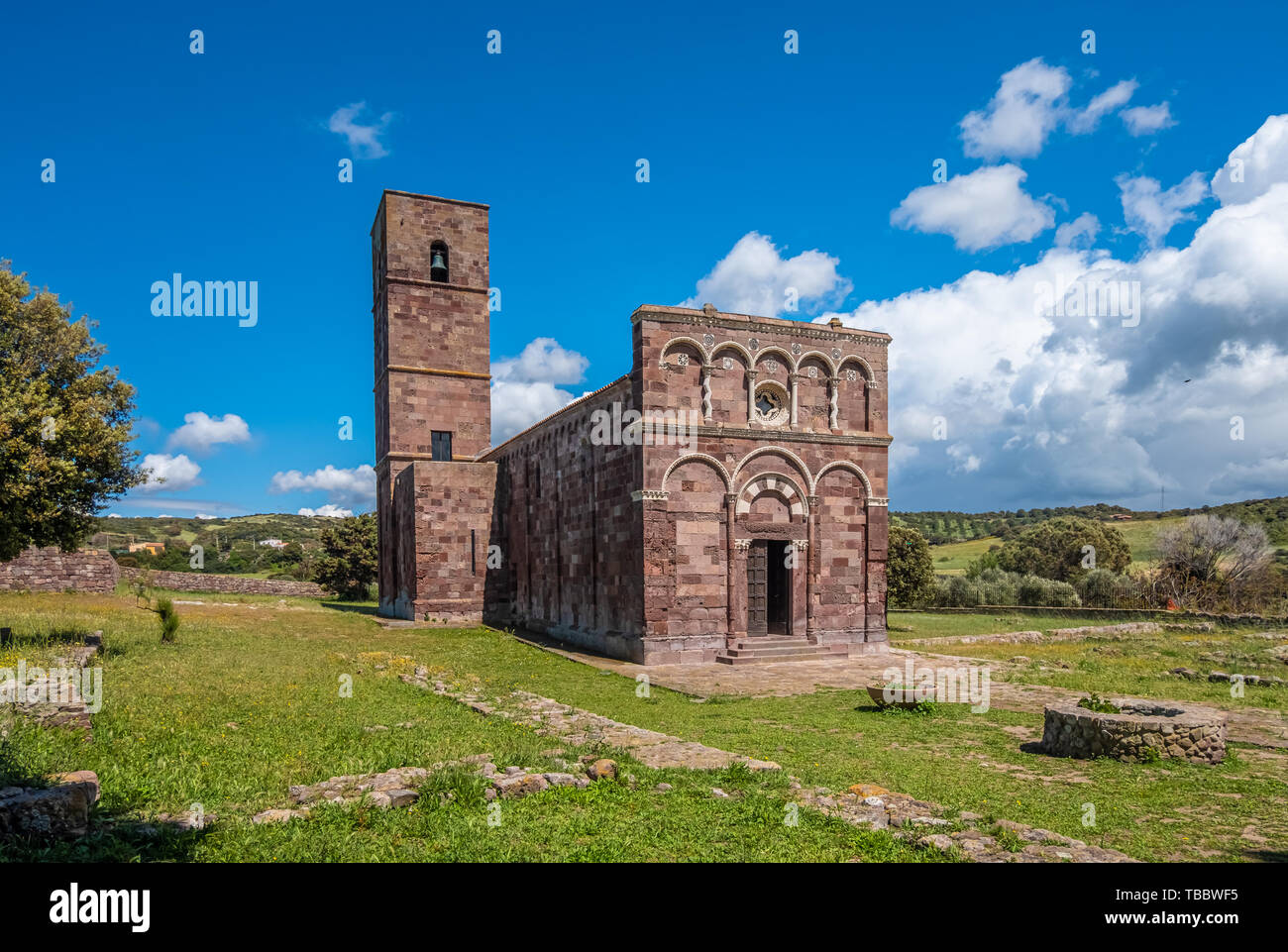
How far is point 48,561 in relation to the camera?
3219cm

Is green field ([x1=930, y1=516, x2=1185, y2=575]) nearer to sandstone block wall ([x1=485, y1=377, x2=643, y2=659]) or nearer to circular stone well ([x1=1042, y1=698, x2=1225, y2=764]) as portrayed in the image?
sandstone block wall ([x1=485, y1=377, x2=643, y2=659])

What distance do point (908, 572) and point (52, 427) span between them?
33.2 metres

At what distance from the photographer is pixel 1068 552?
2135 inches

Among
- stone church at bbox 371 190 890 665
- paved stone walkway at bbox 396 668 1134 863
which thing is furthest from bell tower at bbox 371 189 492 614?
paved stone walkway at bbox 396 668 1134 863

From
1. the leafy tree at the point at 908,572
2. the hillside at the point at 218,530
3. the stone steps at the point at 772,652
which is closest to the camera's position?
the stone steps at the point at 772,652

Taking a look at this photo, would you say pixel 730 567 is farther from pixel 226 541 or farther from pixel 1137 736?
pixel 226 541

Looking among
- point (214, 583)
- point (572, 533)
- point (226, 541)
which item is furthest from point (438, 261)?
point (226, 541)

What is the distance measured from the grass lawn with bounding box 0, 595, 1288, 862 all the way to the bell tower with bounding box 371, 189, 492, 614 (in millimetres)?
18400

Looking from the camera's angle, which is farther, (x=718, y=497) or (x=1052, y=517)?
(x=1052, y=517)

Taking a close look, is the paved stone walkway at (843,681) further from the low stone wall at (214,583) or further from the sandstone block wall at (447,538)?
the low stone wall at (214,583)

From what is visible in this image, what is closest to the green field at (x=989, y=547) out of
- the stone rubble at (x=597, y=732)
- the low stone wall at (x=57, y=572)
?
the low stone wall at (x=57, y=572)

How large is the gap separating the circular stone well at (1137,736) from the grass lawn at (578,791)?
26 cm

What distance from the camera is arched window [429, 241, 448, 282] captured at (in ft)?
112

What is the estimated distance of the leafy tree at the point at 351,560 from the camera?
155 ft
